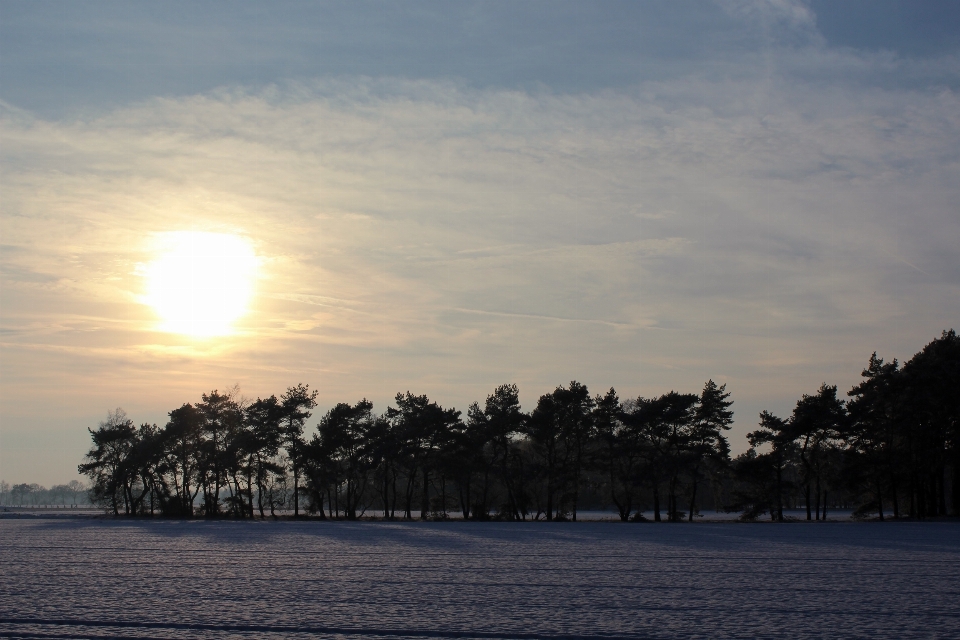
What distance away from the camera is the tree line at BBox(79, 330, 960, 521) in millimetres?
57969

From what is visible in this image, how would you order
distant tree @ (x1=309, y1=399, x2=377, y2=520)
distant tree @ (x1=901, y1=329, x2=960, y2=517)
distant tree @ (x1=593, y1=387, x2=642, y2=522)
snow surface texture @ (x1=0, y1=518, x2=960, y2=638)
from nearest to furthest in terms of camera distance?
snow surface texture @ (x1=0, y1=518, x2=960, y2=638) < distant tree @ (x1=901, y1=329, x2=960, y2=517) < distant tree @ (x1=593, y1=387, x2=642, y2=522) < distant tree @ (x1=309, y1=399, x2=377, y2=520)

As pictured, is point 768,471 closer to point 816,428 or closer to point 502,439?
→ point 816,428

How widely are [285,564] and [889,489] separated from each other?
155ft

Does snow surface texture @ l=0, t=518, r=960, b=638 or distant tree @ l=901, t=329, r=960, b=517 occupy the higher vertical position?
distant tree @ l=901, t=329, r=960, b=517

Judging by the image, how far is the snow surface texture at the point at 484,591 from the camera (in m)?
13.8

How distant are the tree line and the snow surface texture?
84.2 feet

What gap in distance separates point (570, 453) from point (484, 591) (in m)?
45.8

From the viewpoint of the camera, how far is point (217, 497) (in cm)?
7438

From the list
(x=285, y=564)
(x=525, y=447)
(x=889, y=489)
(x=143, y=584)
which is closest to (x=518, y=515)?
(x=525, y=447)

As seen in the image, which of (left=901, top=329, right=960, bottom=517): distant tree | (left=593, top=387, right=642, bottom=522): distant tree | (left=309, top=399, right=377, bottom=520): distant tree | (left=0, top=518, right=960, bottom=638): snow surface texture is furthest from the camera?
(left=309, top=399, right=377, bottom=520): distant tree

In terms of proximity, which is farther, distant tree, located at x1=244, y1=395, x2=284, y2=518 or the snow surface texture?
distant tree, located at x1=244, y1=395, x2=284, y2=518

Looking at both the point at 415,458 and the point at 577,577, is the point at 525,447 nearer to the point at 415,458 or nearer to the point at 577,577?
the point at 415,458

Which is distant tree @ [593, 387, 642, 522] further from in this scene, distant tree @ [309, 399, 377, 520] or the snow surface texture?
the snow surface texture

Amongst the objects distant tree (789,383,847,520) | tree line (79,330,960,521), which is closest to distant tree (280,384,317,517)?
tree line (79,330,960,521)
